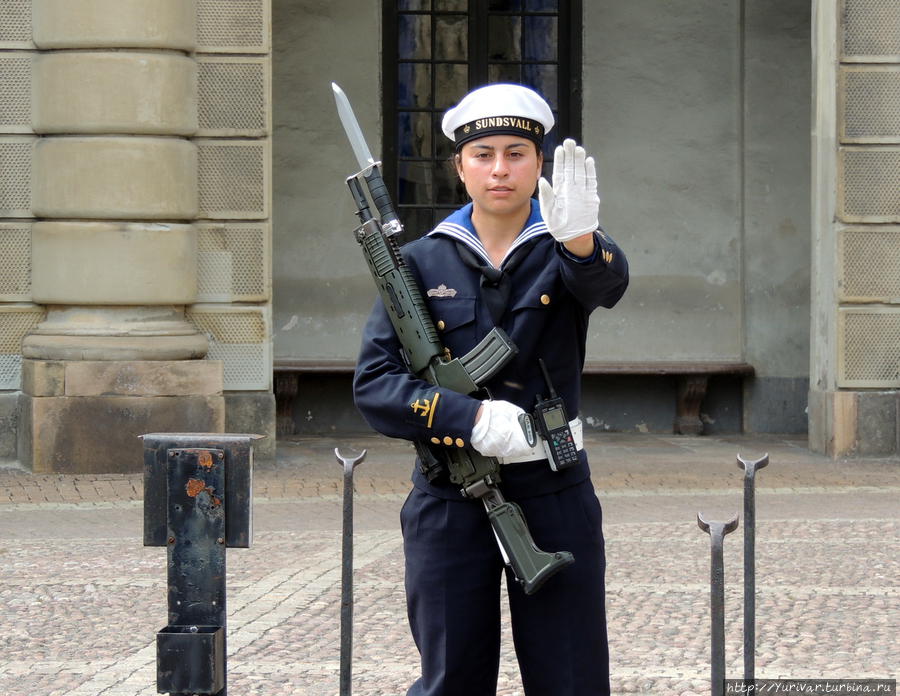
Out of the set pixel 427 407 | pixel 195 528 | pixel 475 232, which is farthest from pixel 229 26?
pixel 195 528

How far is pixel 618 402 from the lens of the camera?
13.2m

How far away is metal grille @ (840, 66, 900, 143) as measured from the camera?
11.1 meters

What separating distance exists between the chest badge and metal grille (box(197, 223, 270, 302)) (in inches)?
283

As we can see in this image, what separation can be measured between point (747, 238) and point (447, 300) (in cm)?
991

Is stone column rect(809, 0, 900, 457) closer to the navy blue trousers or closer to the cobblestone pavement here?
the cobblestone pavement

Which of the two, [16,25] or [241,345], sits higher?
[16,25]

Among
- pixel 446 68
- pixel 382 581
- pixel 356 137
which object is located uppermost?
pixel 446 68

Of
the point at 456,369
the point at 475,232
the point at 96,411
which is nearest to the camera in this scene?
the point at 456,369

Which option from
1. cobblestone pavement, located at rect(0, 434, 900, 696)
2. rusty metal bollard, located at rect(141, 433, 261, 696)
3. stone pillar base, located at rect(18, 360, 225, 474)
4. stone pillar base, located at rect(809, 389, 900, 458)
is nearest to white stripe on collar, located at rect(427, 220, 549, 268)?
rusty metal bollard, located at rect(141, 433, 261, 696)

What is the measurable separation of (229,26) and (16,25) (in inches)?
55.5

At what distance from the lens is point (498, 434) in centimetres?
→ 340

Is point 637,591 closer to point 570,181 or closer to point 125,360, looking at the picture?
point 570,181

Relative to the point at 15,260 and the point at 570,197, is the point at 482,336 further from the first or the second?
the point at 15,260

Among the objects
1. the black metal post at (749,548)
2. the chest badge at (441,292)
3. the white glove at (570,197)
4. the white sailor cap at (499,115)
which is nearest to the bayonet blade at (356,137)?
the white sailor cap at (499,115)
